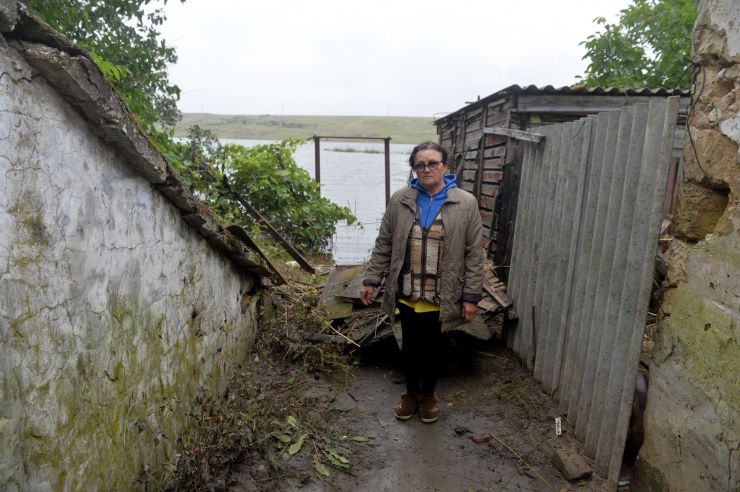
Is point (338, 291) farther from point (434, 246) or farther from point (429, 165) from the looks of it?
point (429, 165)

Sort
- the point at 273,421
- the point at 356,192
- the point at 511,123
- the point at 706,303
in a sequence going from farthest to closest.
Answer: the point at 356,192
the point at 511,123
the point at 273,421
the point at 706,303

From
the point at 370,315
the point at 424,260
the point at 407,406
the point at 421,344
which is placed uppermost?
the point at 424,260

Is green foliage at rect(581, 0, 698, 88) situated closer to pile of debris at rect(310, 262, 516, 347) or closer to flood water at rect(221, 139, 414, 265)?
flood water at rect(221, 139, 414, 265)

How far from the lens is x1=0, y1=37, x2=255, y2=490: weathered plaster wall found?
1.44 m

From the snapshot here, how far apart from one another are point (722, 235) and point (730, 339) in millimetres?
447

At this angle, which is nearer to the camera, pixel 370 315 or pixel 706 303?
pixel 706 303

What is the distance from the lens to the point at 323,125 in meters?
56.0

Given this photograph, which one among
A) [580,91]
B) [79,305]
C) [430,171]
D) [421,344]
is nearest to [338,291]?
[421,344]

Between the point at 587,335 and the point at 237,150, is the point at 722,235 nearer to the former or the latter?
the point at 587,335

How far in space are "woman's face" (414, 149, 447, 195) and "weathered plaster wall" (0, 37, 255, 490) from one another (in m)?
1.60

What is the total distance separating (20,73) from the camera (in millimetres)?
1451

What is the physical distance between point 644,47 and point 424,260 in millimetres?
10110

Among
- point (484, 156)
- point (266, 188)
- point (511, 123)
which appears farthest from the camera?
point (266, 188)

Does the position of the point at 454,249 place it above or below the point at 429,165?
below
